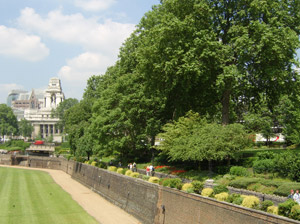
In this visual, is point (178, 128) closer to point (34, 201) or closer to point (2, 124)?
point (34, 201)

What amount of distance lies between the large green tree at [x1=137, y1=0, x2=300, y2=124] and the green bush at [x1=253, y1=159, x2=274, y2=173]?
7.15 metres

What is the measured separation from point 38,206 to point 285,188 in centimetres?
2159

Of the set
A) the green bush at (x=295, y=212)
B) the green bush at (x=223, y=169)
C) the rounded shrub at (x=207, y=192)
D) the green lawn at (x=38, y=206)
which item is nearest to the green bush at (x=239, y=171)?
the green bush at (x=223, y=169)

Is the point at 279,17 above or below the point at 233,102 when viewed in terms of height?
above

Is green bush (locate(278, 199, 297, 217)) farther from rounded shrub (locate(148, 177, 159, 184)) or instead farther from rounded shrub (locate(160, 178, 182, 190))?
rounded shrub (locate(148, 177, 159, 184))

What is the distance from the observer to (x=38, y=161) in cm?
7294

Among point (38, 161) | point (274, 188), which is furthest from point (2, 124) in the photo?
point (274, 188)

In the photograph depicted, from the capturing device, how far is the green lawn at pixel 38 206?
25.8m

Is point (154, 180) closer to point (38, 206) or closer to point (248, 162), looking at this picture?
point (248, 162)

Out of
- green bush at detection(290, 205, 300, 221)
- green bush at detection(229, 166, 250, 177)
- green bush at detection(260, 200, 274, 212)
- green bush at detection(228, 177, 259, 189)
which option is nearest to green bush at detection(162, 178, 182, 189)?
green bush at detection(228, 177, 259, 189)

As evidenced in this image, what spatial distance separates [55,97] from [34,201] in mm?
147580

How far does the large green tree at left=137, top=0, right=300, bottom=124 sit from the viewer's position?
95.1ft

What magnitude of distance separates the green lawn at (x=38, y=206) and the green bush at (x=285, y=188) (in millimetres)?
14167

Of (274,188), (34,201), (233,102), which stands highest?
(233,102)
